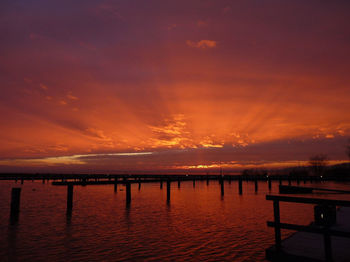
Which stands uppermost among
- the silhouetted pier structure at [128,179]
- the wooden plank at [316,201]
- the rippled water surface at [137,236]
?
the wooden plank at [316,201]

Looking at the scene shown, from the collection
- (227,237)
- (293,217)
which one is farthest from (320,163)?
(227,237)

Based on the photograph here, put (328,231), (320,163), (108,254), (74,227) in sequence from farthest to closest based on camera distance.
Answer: (320,163) < (74,227) < (108,254) < (328,231)

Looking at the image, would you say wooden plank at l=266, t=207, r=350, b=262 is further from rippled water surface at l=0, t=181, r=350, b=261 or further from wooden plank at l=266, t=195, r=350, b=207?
rippled water surface at l=0, t=181, r=350, b=261

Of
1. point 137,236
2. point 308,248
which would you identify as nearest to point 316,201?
point 308,248

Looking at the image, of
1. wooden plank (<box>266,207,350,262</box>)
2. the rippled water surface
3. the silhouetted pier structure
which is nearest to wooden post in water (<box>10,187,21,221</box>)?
the silhouetted pier structure

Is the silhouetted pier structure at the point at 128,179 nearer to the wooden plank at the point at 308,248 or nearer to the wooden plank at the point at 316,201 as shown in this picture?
the wooden plank at the point at 308,248

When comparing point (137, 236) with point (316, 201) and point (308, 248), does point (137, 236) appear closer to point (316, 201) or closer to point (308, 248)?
point (308, 248)

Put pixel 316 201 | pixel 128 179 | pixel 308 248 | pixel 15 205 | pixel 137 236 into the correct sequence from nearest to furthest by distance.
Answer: pixel 316 201
pixel 308 248
pixel 137 236
pixel 15 205
pixel 128 179

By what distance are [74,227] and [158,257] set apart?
25.6 feet

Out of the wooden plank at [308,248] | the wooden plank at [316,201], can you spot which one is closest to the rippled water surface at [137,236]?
the wooden plank at [308,248]

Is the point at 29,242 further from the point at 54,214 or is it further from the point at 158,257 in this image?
the point at 54,214

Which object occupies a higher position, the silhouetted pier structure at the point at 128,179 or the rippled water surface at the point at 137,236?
the silhouetted pier structure at the point at 128,179

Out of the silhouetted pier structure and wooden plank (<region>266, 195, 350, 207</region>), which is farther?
the silhouetted pier structure

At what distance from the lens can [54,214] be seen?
812 inches
